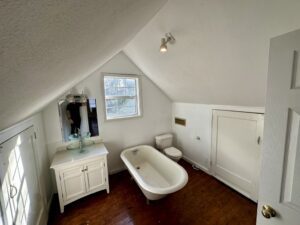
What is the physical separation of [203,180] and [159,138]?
116 cm

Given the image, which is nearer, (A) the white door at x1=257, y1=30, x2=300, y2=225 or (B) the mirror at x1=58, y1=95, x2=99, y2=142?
(A) the white door at x1=257, y1=30, x2=300, y2=225

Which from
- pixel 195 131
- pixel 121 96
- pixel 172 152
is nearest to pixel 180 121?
pixel 195 131

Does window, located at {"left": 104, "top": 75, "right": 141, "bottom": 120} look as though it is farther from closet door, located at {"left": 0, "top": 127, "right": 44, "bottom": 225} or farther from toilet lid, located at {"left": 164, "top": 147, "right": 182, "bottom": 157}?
closet door, located at {"left": 0, "top": 127, "right": 44, "bottom": 225}

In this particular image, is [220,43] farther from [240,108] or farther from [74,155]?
[74,155]

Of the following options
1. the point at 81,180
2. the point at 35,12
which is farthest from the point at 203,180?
the point at 35,12

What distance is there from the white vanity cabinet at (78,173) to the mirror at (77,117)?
0.32 metres

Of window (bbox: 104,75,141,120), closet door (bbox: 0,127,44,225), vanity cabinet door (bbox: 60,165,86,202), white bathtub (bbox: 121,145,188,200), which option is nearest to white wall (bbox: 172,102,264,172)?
white bathtub (bbox: 121,145,188,200)

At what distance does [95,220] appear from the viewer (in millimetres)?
1727

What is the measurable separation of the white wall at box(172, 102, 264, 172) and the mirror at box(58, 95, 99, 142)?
6.09 feet

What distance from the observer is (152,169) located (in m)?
2.64

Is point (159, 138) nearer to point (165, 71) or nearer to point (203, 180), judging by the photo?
point (203, 180)

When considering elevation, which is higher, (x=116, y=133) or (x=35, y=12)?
(x=35, y=12)

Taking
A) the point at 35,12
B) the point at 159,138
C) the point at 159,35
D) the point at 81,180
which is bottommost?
the point at 81,180

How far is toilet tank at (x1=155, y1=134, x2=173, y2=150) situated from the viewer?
3026mm
